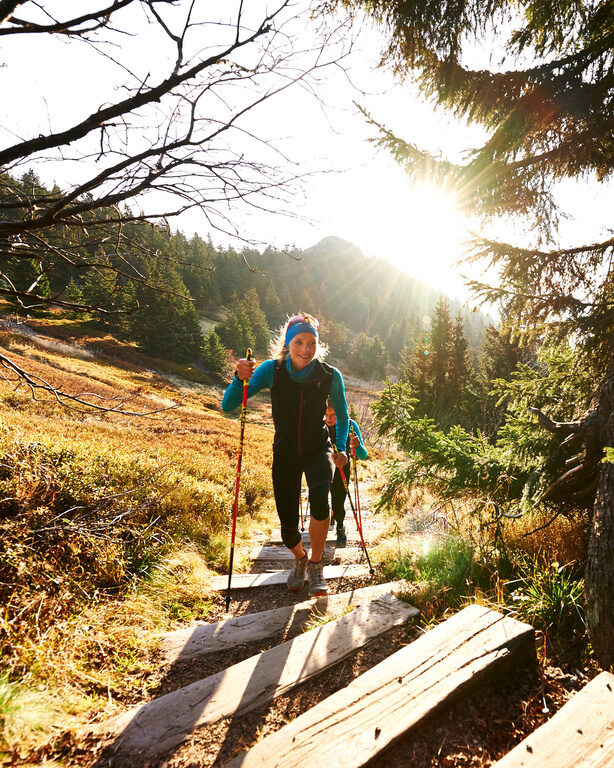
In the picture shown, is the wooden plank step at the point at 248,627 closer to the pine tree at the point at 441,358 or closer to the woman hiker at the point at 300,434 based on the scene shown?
the woman hiker at the point at 300,434

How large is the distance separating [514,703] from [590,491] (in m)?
2.03

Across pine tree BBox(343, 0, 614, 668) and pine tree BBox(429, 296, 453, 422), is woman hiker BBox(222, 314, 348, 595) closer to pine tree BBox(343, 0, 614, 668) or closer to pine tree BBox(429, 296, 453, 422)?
pine tree BBox(343, 0, 614, 668)

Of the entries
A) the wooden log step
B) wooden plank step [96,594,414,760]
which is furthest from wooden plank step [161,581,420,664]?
the wooden log step

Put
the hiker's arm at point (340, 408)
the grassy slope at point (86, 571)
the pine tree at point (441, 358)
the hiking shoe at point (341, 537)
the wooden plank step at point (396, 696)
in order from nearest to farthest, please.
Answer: the wooden plank step at point (396, 696), the grassy slope at point (86, 571), the hiker's arm at point (340, 408), the hiking shoe at point (341, 537), the pine tree at point (441, 358)

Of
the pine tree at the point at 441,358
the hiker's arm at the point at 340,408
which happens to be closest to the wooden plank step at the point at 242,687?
the hiker's arm at the point at 340,408

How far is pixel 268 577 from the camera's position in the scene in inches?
160

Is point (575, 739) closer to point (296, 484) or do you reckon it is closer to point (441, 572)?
point (441, 572)

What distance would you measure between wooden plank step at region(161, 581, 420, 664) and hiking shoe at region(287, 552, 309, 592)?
2.27 ft

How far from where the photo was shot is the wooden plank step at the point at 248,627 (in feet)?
8.25

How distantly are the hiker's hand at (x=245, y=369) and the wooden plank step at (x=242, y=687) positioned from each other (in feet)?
7.82

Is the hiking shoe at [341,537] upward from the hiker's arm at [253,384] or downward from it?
downward

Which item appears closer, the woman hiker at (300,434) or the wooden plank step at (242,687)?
the wooden plank step at (242,687)

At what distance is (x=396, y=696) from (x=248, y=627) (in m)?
1.53

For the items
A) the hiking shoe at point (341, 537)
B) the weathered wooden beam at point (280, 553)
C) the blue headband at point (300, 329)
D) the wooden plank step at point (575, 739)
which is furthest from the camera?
the hiking shoe at point (341, 537)
